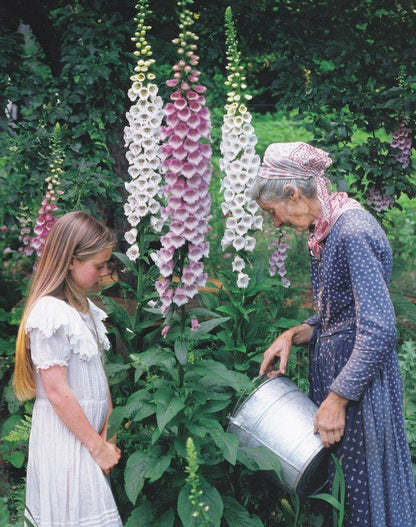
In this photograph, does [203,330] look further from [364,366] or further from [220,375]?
[364,366]

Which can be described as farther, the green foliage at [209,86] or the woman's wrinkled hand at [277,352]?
the green foliage at [209,86]

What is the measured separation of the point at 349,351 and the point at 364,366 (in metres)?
0.20

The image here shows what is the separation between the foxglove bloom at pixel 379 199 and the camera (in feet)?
15.3

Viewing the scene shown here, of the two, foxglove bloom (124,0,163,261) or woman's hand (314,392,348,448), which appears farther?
foxglove bloom (124,0,163,261)

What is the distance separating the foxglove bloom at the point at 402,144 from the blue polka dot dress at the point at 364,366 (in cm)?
207

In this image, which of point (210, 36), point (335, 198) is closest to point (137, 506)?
point (335, 198)

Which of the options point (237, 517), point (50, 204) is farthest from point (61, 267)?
point (50, 204)

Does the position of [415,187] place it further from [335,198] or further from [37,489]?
[37,489]

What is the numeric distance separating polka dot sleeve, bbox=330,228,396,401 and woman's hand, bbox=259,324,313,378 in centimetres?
46

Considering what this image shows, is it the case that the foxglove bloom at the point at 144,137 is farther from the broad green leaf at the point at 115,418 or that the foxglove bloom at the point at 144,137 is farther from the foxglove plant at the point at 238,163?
the broad green leaf at the point at 115,418

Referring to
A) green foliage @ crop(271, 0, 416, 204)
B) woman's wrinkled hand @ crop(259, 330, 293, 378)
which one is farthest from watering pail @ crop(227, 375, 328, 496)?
green foliage @ crop(271, 0, 416, 204)

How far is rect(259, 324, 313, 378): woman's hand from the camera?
Answer: 281 cm

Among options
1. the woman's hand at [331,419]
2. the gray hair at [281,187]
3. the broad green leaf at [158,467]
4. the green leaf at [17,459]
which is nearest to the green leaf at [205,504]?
the broad green leaf at [158,467]

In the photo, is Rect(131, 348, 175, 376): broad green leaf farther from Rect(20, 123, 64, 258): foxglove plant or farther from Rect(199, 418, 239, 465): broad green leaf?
Rect(20, 123, 64, 258): foxglove plant
